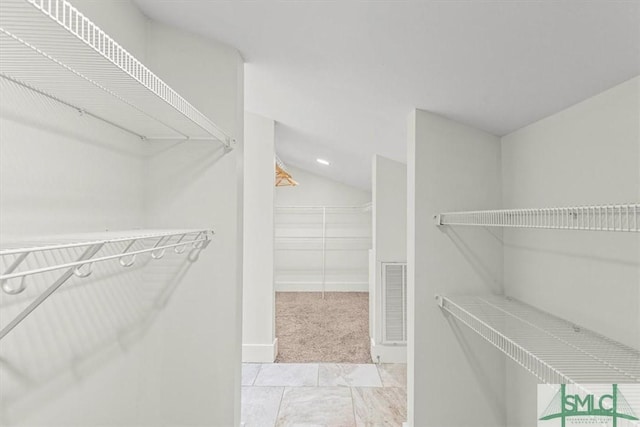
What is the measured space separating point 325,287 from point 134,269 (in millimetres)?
4427

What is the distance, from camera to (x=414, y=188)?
169 cm

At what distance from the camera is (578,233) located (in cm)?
119

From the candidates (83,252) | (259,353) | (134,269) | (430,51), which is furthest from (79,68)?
(259,353)

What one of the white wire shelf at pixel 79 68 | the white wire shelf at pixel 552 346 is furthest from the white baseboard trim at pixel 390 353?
the white wire shelf at pixel 79 68

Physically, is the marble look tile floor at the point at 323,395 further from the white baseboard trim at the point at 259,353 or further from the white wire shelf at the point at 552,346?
the white wire shelf at the point at 552,346

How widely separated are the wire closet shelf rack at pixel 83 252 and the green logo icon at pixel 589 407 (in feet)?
3.52

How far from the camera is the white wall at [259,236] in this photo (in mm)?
2980

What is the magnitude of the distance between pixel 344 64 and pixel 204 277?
110 cm

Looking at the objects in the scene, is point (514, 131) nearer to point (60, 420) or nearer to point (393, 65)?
point (393, 65)

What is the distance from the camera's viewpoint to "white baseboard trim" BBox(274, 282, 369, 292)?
5668 millimetres

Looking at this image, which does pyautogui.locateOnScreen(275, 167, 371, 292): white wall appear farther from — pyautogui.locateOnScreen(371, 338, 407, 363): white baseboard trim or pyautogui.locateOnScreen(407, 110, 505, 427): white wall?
pyautogui.locateOnScreen(407, 110, 505, 427): white wall

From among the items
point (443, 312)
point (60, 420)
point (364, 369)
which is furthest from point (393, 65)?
point (364, 369)

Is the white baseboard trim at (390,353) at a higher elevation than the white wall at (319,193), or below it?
below

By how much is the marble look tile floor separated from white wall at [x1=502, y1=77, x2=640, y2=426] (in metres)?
0.86
